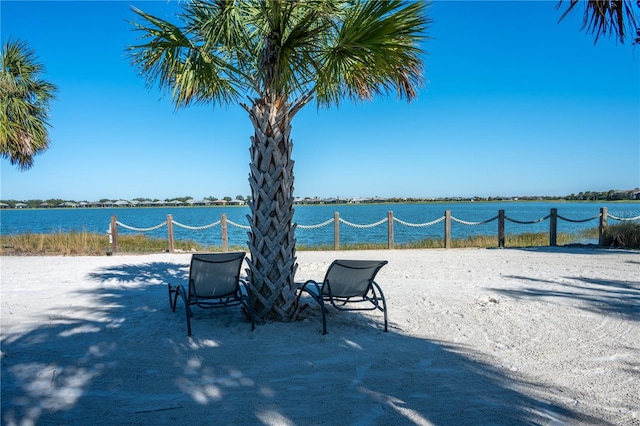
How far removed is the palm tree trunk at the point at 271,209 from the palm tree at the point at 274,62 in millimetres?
12

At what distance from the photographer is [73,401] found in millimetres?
2984

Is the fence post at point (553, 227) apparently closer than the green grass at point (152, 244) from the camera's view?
No

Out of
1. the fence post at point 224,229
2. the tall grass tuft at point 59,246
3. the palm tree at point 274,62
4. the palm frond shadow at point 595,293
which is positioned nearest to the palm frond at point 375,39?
the palm tree at point 274,62

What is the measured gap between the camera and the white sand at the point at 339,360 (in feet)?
9.29

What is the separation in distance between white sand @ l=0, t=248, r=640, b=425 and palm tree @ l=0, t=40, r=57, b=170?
786 cm

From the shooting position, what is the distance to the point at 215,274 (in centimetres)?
496

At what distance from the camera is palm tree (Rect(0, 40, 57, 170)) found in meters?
12.1

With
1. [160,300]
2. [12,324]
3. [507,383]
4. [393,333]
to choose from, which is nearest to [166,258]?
[160,300]

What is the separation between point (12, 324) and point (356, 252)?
914cm

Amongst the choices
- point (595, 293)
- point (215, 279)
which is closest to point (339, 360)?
point (215, 279)

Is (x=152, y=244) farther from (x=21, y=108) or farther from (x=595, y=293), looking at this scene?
(x=595, y=293)

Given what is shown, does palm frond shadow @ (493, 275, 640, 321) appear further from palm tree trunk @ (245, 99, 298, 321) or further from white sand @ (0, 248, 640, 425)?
palm tree trunk @ (245, 99, 298, 321)

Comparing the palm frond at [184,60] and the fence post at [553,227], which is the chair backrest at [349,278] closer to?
the palm frond at [184,60]

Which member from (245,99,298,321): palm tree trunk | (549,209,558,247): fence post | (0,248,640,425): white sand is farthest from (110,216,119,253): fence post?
(549,209,558,247): fence post
